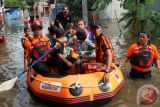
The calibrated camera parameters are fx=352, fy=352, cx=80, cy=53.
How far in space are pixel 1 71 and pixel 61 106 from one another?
413cm

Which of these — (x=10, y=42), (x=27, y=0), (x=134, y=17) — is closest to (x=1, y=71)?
(x=10, y=42)

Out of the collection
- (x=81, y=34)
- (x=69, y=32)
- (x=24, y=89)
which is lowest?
(x=24, y=89)

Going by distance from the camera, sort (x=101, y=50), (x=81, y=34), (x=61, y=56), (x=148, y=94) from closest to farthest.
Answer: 1. (x=148, y=94)
2. (x=81, y=34)
3. (x=61, y=56)
4. (x=101, y=50)

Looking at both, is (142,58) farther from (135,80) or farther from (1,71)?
(1,71)

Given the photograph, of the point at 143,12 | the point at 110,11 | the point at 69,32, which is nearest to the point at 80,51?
the point at 69,32

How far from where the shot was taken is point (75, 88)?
21.8ft

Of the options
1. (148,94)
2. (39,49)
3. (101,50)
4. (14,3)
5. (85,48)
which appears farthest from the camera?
(14,3)

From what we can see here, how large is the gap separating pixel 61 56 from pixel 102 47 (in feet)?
3.19

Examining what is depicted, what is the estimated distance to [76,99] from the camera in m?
6.64

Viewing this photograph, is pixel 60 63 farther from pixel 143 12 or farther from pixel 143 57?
pixel 143 12

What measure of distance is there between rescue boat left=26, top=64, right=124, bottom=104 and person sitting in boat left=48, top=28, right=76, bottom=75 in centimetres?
34

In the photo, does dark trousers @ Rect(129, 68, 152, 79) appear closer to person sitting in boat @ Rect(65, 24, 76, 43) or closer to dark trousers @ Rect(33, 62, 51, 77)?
person sitting in boat @ Rect(65, 24, 76, 43)

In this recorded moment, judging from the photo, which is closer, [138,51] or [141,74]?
[138,51]

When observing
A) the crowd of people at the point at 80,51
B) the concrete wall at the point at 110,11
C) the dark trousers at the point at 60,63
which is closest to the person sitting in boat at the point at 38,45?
the crowd of people at the point at 80,51
